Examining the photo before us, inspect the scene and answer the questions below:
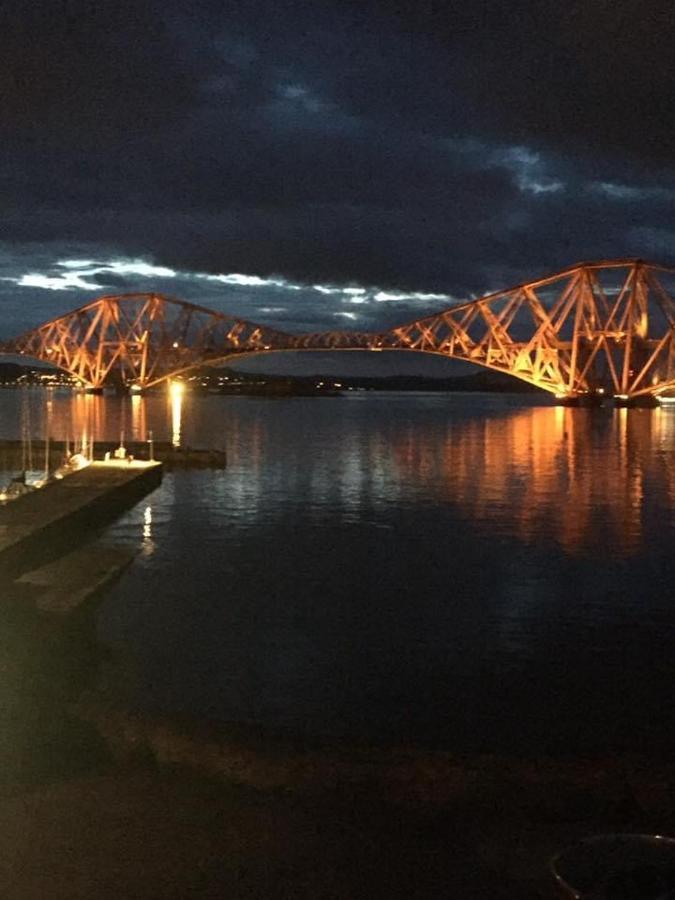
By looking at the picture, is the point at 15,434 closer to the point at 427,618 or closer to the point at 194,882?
the point at 427,618

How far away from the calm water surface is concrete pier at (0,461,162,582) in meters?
0.63

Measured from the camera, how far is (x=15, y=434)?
181ft

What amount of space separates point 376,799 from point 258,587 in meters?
8.89

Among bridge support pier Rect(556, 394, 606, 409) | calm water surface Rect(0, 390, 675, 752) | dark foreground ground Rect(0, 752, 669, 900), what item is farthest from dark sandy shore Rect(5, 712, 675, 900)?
bridge support pier Rect(556, 394, 606, 409)

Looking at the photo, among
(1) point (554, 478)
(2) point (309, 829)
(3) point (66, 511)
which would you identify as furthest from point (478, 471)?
(2) point (309, 829)

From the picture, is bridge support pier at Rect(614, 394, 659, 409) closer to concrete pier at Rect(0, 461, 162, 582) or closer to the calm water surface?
the calm water surface

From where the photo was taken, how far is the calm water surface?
10.1m

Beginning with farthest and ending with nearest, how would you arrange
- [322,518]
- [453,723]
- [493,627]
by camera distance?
[322,518] < [493,627] < [453,723]

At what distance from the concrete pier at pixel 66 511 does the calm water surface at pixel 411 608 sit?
2.07ft

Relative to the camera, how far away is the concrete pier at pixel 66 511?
54.5ft

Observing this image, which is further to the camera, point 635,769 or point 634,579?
point 634,579

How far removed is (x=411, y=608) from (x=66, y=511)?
8875 mm

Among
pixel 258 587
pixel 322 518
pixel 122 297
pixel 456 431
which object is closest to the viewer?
→ pixel 258 587

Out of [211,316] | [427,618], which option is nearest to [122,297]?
[211,316]
